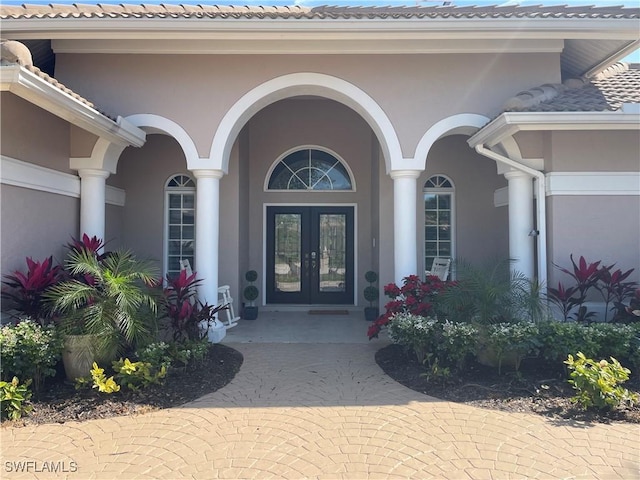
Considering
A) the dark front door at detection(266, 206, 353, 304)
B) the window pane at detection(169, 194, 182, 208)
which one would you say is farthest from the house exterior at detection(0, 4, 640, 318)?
the dark front door at detection(266, 206, 353, 304)

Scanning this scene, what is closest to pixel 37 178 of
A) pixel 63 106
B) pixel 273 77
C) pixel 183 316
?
pixel 63 106

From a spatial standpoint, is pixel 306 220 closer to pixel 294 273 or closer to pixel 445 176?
pixel 294 273

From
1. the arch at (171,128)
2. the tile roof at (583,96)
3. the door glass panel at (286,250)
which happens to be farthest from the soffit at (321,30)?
the door glass panel at (286,250)

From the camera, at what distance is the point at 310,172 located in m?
10.1

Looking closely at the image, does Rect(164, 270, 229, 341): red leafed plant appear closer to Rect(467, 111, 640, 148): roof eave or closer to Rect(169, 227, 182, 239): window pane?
Rect(169, 227, 182, 239): window pane

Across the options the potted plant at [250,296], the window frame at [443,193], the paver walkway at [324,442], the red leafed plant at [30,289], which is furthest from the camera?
the window frame at [443,193]

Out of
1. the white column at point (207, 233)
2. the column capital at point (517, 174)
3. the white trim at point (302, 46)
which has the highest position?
the white trim at point (302, 46)

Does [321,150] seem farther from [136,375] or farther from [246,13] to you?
[136,375]

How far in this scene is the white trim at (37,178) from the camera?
5272mm

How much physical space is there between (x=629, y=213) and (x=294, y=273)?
680 cm

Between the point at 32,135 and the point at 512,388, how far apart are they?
7.25 meters

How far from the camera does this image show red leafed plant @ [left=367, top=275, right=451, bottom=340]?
5.91 metres

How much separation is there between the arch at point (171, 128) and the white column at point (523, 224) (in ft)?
18.0

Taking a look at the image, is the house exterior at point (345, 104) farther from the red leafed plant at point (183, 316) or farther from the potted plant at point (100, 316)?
the potted plant at point (100, 316)
